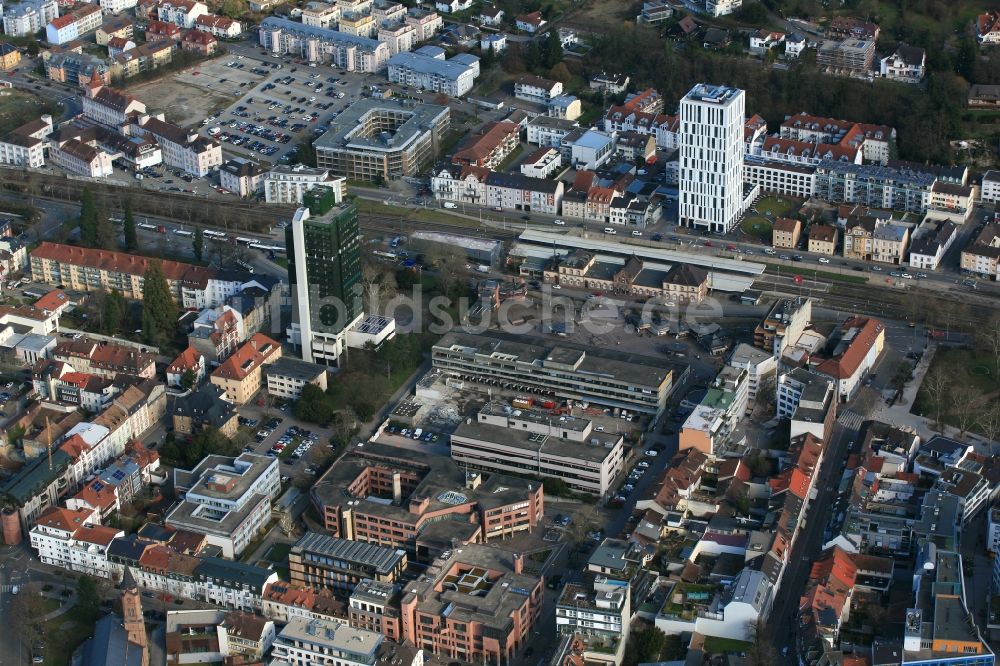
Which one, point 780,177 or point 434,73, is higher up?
point 780,177

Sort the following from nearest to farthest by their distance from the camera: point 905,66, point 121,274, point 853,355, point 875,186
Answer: point 853,355 < point 121,274 < point 875,186 < point 905,66

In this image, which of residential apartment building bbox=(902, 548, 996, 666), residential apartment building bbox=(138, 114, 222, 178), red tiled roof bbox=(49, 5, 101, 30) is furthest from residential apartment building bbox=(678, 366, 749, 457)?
red tiled roof bbox=(49, 5, 101, 30)

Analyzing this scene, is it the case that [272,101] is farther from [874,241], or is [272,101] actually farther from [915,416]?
[915,416]

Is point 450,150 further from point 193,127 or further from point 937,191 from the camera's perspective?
point 937,191

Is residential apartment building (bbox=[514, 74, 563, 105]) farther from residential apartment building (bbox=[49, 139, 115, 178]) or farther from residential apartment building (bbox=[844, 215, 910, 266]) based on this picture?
residential apartment building (bbox=[49, 139, 115, 178])

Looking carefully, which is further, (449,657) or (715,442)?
(715,442)

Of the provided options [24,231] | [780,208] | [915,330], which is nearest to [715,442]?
[915,330]

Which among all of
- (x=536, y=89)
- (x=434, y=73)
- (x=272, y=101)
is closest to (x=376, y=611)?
(x=536, y=89)

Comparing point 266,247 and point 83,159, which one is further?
point 83,159
